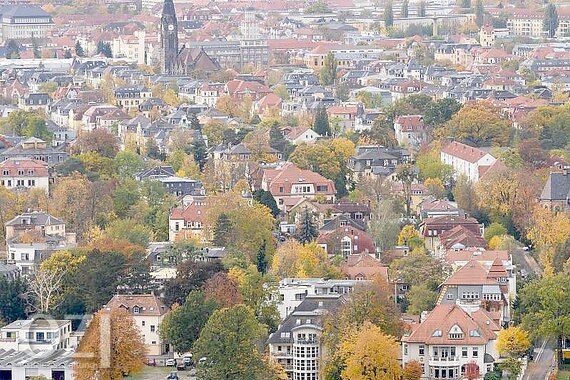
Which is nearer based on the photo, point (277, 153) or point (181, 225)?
point (181, 225)

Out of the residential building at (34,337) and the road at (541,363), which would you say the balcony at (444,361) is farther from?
the residential building at (34,337)

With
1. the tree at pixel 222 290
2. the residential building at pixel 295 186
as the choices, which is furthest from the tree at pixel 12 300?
the residential building at pixel 295 186

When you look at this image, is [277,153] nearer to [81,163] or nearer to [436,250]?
[81,163]

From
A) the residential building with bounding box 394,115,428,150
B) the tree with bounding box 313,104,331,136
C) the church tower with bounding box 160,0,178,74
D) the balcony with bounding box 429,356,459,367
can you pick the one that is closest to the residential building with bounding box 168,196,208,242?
the balcony with bounding box 429,356,459,367

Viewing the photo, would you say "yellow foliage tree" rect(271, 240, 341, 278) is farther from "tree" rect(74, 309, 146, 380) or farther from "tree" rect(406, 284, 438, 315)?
"tree" rect(74, 309, 146, 380)

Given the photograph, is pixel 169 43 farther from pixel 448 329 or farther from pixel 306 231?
pixel 448 329

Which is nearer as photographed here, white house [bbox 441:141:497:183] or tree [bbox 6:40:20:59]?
white house [bbox 441:141:497:183]

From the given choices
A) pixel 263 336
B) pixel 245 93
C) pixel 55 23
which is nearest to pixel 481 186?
pixel 263 336
